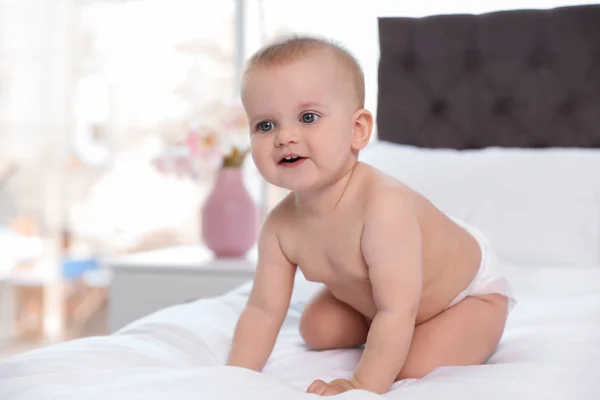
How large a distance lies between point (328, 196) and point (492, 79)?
5.42 ft

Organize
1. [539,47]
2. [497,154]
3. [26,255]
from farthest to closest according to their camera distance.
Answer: [26,255], [539,47], [497,154]

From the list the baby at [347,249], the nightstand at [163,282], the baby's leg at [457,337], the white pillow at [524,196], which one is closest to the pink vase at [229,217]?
the nightstand at [163,282]

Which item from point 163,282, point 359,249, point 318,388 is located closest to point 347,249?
point 359,249

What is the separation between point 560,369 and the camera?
1.05 meters

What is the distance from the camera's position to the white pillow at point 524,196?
6.76 feet

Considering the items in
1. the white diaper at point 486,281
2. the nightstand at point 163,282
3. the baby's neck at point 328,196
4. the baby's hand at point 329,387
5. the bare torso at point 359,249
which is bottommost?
the nightstand at point 163,282

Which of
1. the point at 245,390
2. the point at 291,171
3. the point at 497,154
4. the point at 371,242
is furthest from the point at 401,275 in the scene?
the point at 497,154

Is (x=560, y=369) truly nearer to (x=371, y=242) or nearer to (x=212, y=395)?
(x=371, y=242)

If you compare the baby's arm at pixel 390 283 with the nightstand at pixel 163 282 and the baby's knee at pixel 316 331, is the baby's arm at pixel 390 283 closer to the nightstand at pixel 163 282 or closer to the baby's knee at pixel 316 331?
the baby's knee at pixel 316 331

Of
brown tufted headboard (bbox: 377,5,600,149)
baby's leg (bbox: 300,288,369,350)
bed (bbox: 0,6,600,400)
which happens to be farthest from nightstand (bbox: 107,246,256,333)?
baby's leg (bbox: 300,288,369,350)

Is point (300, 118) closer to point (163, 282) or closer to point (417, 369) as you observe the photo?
point (417, 369)

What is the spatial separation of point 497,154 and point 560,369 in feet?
4.37

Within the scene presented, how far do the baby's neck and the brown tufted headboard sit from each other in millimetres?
1568

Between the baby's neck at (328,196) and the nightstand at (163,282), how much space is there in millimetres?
1386
